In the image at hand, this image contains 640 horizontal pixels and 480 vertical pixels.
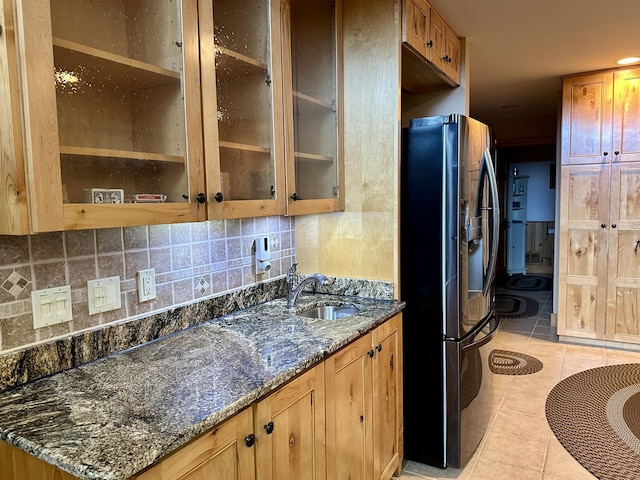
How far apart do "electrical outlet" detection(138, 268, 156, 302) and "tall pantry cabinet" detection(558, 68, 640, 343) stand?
377 cm

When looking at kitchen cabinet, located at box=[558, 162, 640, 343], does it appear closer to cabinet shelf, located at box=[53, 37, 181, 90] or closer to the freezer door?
the freezer door

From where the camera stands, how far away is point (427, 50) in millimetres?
2344

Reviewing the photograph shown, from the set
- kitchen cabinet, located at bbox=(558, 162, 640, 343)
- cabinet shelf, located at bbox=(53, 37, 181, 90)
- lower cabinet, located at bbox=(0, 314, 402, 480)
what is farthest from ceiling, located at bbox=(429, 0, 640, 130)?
lower cabinet, located at bbox=(0, 314, 402, 480)

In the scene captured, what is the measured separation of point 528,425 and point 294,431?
196 centimetres

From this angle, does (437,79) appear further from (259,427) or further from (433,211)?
(259,427)

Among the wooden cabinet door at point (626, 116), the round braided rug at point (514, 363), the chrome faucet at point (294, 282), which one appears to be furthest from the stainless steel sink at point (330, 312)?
the wooden cabinet door at point (626, 116)

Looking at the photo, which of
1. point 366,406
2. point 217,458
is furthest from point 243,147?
point 366,406

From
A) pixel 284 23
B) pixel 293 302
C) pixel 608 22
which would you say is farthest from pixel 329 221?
pixel 608 22

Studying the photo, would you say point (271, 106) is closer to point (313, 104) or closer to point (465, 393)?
point (313, 104)

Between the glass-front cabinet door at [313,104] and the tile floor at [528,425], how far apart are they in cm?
148

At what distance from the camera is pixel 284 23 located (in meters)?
1.81

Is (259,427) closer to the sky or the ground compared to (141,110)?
closer to the ground

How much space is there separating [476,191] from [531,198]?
21.1 feet

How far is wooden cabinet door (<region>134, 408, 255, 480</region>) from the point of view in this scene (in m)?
0.98
